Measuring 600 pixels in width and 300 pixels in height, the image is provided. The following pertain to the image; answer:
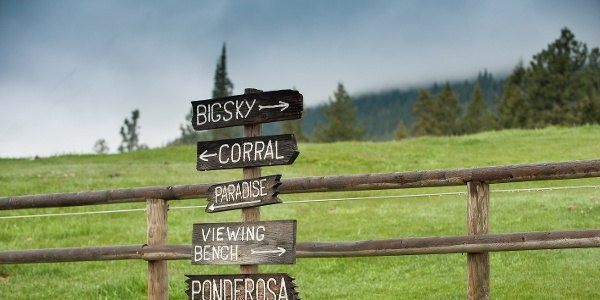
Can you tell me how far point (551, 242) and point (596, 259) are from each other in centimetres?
561

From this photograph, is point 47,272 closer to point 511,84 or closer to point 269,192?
point 269,192

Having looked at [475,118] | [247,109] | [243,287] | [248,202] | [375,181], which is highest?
[475,118]

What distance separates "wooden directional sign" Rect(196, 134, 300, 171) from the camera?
7.32 meters

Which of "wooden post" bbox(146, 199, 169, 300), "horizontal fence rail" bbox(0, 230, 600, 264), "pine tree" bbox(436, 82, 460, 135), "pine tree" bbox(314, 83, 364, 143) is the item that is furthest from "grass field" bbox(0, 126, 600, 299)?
"pine tree" bbox(314, 83, 364, 143)

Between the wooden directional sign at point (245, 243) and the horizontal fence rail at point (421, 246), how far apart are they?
16.9 inches

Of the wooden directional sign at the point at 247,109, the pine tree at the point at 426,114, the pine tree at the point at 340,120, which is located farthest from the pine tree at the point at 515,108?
the wooden directional sign at the point at 247,109

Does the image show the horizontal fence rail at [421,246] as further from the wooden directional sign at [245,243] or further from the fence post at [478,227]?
the wooden directional sign at [245,243]

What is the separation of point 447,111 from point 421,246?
90.7 metres

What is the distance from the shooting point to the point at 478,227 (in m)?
7.57

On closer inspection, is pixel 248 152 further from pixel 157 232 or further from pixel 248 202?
pixel 157 232

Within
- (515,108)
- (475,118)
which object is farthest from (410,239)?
(475,118)

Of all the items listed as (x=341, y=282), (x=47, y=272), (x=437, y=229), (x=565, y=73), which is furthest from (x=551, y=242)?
(x=565, y=73)

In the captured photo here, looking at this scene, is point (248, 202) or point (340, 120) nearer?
point (248, 202)

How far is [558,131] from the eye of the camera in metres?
37.3
